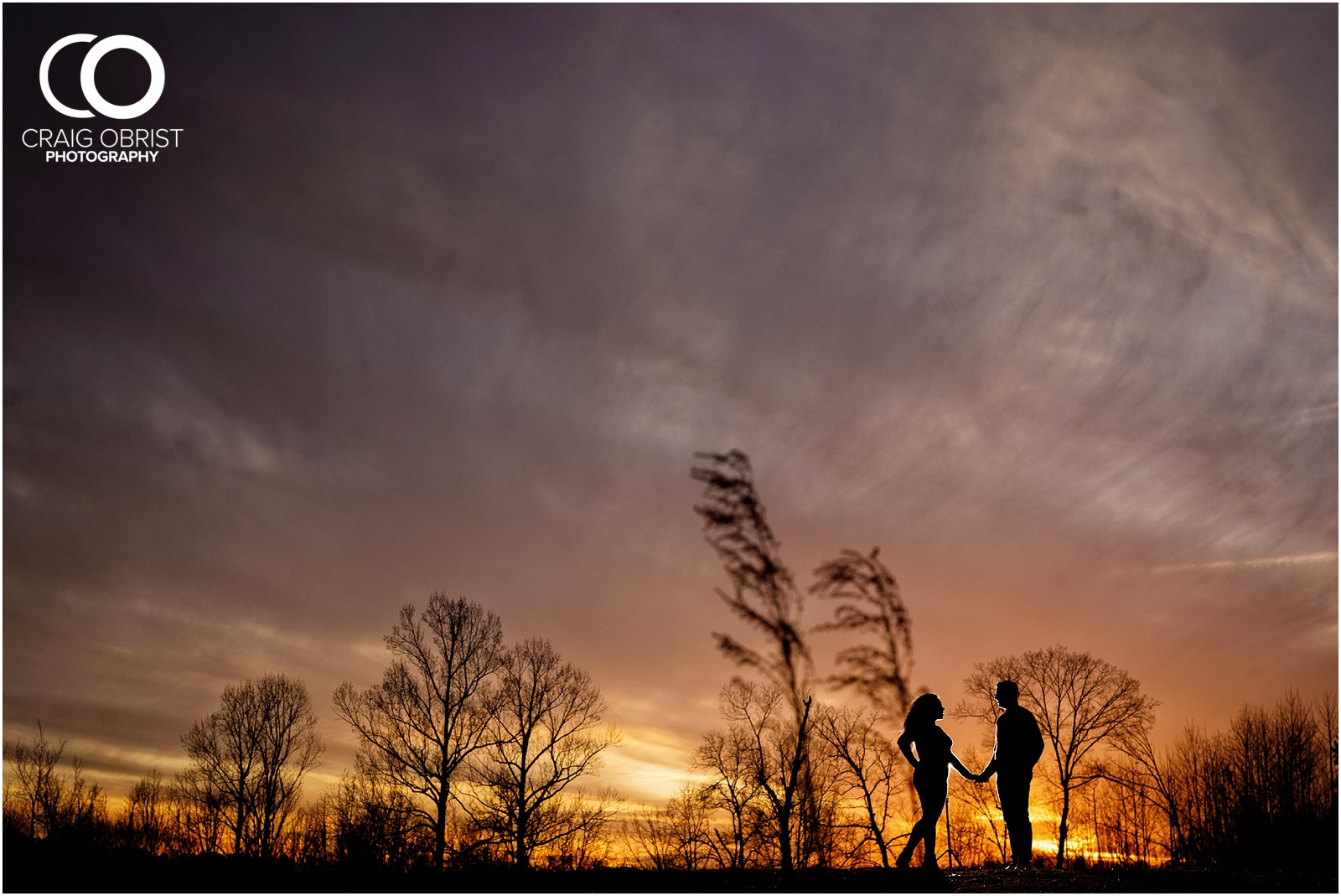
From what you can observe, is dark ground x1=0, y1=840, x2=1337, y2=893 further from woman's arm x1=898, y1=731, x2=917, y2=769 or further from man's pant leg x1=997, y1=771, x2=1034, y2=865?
woman's arm x1=898, y1=731, x2=917, y2=769

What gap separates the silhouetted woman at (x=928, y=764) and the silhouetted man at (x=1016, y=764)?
20.9 inches

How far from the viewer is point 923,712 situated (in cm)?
1133

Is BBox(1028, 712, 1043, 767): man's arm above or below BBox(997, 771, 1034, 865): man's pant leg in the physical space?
above

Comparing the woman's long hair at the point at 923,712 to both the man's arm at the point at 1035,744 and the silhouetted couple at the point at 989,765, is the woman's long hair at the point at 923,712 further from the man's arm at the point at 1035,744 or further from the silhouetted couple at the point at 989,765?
the man's arm at the point at 1035,744

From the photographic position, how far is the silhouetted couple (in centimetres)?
1117

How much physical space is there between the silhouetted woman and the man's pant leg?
0.55 meters

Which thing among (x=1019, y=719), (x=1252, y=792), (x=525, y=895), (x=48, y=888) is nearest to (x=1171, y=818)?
(x=1252, y=792)

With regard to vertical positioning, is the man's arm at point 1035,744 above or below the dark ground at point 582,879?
above

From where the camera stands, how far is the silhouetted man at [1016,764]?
449 inches

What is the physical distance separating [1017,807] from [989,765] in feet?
1.87

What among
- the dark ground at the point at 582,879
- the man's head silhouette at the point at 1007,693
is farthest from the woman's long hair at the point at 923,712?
the dark ground at the point at 582,879

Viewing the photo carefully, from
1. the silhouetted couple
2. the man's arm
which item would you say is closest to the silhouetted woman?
the silhouetted couple

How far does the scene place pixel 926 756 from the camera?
11188 mm

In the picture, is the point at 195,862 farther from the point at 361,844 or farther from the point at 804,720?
the point at 804,720
